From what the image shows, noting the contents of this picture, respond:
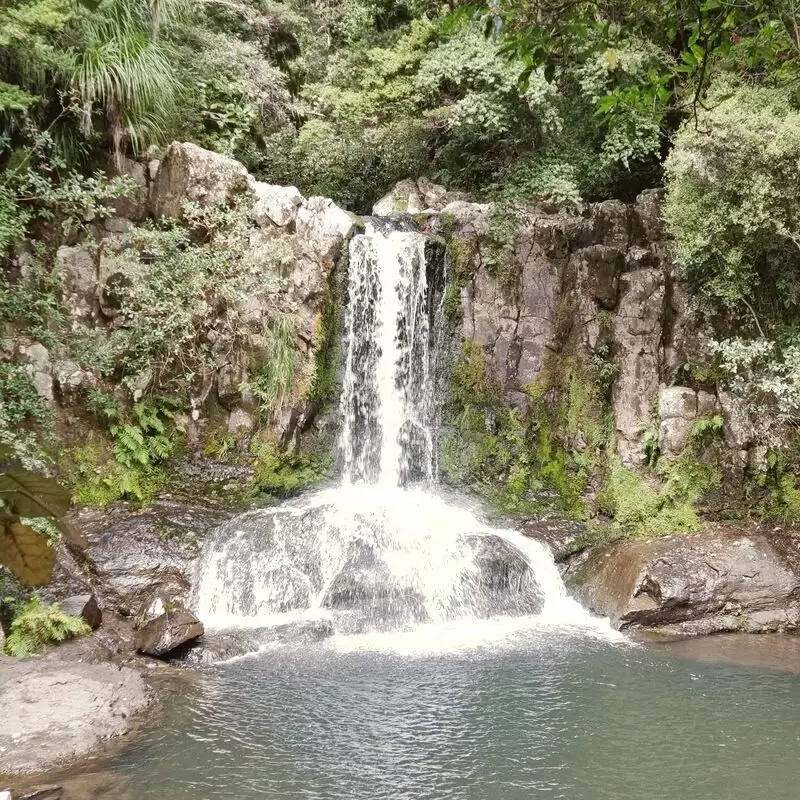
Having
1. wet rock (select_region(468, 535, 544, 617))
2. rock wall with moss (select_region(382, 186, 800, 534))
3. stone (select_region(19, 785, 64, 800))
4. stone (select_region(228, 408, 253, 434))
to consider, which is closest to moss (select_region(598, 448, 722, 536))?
rock wall with moss (select_region(382, 186, 800, 534))

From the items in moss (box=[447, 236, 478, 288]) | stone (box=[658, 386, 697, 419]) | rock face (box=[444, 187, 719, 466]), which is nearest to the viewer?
stone (box=[658, 386, 697, 419])

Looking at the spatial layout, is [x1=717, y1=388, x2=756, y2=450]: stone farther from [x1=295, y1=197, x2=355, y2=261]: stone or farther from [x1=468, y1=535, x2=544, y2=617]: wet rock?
[x1=295, y1=197, x2=355, y2=261]: stone

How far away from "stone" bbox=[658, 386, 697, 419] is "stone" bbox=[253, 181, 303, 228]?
24.8 feet

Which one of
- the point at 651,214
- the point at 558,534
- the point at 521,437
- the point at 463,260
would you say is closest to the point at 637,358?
the point at 521,437

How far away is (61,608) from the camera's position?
8.42 metres

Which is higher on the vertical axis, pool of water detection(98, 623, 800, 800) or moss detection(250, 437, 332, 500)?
moss detection(250, 437, 332, 500)

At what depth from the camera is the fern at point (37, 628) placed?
762 cm

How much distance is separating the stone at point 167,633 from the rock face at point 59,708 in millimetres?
787

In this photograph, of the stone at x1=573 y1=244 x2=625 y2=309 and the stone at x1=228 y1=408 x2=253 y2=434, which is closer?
the stone at x1=228 y1=408 x2=253 y2=434

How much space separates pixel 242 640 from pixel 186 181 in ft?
26.6

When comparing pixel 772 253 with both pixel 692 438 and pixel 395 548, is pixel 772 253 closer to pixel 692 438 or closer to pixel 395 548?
pixel 692 438

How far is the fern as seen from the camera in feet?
25.0

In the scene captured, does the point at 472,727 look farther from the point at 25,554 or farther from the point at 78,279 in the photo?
the point at 78,279

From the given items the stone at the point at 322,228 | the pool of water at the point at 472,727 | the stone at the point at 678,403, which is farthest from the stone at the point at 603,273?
the pool of water at the point at 472,727
